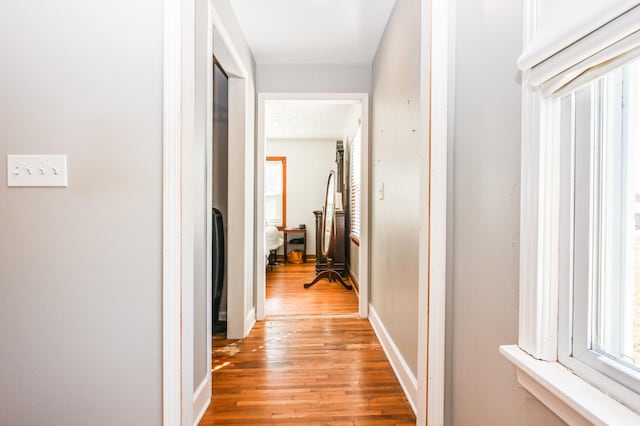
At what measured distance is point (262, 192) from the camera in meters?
3.17

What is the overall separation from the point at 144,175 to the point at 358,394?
1.56 m

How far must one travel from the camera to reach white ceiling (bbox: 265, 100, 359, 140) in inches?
175

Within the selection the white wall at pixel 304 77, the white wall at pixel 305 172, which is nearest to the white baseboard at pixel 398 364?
the white wall at pixel 304 77

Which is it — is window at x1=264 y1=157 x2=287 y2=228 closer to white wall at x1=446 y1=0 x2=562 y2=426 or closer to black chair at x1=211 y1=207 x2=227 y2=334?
black chair at x1=211 y1=207 x2=227 y2=334

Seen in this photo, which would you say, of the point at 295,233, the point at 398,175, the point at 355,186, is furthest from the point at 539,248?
the point at 295,233

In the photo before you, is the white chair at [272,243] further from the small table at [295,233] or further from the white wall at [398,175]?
the white wall at [398,175]

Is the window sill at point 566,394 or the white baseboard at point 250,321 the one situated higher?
the window sill at point 566,394

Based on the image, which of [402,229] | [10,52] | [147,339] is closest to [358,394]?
[402,229]

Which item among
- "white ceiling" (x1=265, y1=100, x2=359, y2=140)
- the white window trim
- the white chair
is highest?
"white ceiling" (x1=265, y1=100, x2=359, y2=140)

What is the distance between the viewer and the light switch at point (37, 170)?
4.18ft

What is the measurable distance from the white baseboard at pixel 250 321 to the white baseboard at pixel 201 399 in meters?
0.94

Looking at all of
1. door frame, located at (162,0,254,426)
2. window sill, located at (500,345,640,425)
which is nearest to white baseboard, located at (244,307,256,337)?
door frame, located at (162,0,254,426)

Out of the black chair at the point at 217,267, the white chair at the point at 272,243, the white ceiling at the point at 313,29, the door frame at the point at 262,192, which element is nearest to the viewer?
the white ceiling at the point at 313,29

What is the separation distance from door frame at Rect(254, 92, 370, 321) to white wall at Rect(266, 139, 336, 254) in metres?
3.54
